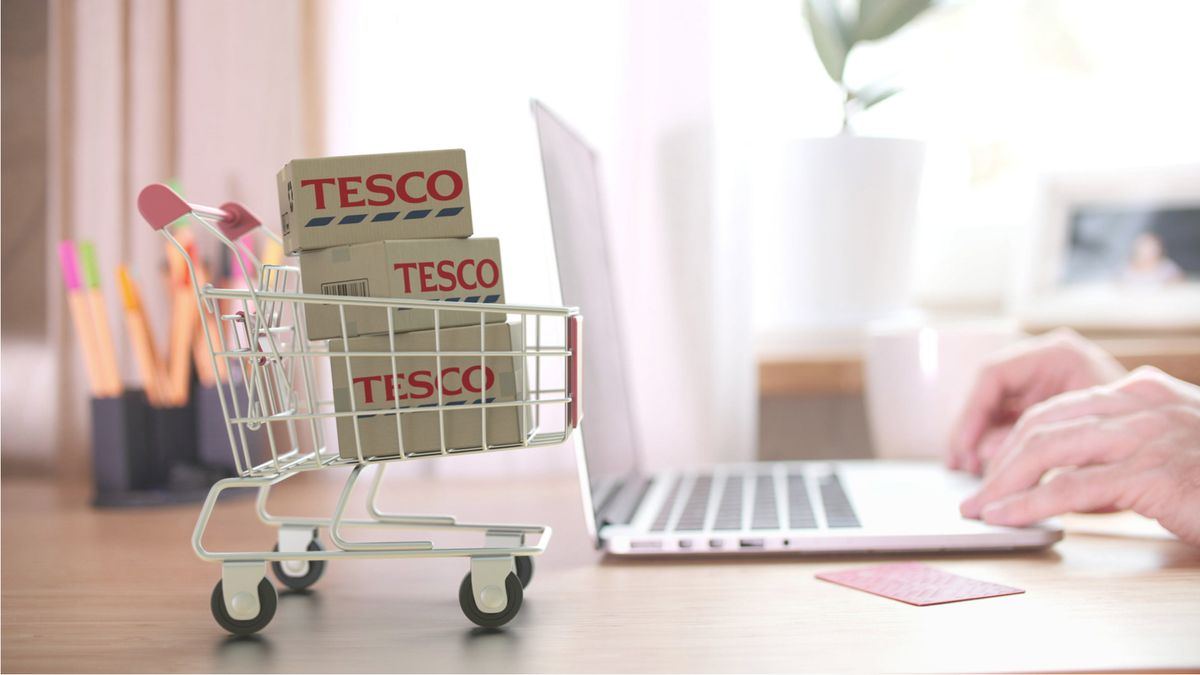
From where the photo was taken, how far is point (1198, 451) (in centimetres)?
73

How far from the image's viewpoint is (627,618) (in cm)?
61

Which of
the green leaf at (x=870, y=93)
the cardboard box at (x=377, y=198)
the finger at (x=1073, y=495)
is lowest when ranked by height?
the finger at (x=1073, y=495)

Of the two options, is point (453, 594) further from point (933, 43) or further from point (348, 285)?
point (933, 43)

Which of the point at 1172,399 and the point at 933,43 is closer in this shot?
the point at 1172,399

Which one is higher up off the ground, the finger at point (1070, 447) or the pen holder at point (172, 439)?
the pen holder at point (172, 439)

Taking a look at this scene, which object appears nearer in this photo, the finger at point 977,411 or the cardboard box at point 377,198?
the cardboard box at point 377,198

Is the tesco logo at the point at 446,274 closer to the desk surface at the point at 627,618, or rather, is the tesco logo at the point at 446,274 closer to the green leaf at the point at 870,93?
the desk surface at the point at 627,618

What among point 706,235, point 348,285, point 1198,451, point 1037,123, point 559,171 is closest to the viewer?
point 348,285

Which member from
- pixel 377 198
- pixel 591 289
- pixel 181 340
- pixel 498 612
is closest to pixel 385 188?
pixel 377 198

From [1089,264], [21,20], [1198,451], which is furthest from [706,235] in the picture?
[21,20]

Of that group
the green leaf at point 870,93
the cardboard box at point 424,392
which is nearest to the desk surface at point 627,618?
the cardboard box at point 424,392

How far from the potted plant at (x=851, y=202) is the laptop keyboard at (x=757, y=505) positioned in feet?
1.15

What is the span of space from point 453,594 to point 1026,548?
43 centimetres

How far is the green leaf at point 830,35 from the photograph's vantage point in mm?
1315
